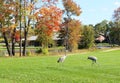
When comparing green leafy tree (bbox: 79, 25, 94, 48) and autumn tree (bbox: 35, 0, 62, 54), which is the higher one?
autumn tree (bbox: 35, 0, 62, 54)

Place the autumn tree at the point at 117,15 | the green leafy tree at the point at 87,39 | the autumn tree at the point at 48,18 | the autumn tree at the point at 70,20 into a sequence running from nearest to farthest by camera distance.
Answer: the autumn tree at the point at 48,18
the autumn tree at the point at 70,20
the green leafy tree at the point at 87,39
the autumn tree at the point at 117,15

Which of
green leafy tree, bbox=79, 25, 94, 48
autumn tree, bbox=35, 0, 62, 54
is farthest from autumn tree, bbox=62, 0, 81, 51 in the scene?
autumn tree, bbox=35, 0, 62, 54

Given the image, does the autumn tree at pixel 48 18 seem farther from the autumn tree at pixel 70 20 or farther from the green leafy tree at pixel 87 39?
the green leafy tree at pixel 87 39

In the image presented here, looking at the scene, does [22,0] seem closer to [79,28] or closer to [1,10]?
[1,10]

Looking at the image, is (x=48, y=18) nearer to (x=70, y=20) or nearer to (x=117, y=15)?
(x=70, y=20)

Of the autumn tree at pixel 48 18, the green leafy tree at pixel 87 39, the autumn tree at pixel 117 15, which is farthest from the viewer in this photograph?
the autumn tree at pixel 117 15

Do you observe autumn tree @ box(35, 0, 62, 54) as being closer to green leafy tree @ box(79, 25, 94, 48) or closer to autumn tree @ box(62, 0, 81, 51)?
autumn tree @ box(62, 0, 81, 51)

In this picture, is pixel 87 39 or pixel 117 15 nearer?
pixel 87 39

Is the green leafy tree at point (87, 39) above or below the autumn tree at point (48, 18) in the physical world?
below

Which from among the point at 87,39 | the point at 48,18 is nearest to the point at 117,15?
the point at 87,39

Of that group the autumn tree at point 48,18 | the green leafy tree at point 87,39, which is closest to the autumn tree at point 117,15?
the green leafy tree at point 87,39

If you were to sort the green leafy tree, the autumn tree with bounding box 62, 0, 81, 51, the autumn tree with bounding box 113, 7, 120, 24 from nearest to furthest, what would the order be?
the autumn tree with bounding box 62, 0, 81, 51 → the green leafy tree → the autumn tree with bounding box 113, 7, 120, 24

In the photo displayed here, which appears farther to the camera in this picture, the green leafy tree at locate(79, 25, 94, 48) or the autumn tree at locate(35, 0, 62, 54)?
the green leafy tree at locate(79, 25, 94, 48)

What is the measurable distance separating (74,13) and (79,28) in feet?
11.8
